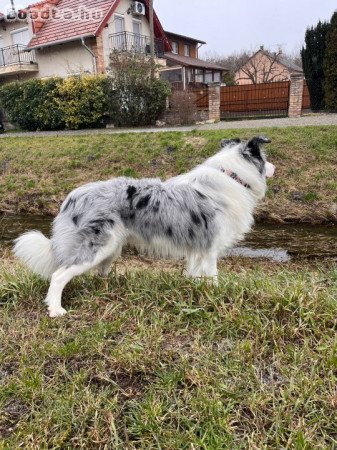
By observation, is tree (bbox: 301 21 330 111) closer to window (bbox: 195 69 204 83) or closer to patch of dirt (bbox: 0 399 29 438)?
patch of dirt (bbox: 0 399 29 438)

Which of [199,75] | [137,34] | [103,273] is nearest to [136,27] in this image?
[137,34]

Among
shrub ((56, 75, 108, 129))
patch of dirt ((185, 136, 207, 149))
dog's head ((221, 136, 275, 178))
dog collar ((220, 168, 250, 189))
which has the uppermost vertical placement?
shrub ((56, 75, 108, 129))

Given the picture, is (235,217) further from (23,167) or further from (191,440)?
(23,167)

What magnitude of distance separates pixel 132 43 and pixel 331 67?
14.5 metres

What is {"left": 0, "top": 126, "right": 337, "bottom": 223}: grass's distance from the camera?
27.6 ft

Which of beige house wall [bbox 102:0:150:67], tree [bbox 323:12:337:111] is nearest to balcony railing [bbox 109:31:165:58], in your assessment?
beige house wall [bbox 102:0:150:67]

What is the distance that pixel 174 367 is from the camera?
2.36 meters

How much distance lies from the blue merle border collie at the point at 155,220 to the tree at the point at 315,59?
1599 centimetres

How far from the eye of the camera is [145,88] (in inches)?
657

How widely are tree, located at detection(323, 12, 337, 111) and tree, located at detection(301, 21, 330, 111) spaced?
2.19 ft

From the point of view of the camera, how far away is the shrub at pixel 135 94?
16781 mm

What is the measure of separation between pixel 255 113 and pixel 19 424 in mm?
20549

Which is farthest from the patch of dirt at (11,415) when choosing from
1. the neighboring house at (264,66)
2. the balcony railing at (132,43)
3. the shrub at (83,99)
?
the neighboring house at (264,66)

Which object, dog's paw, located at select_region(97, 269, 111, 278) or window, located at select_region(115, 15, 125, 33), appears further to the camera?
window, located at select_region(115, 15, 125, 33)
